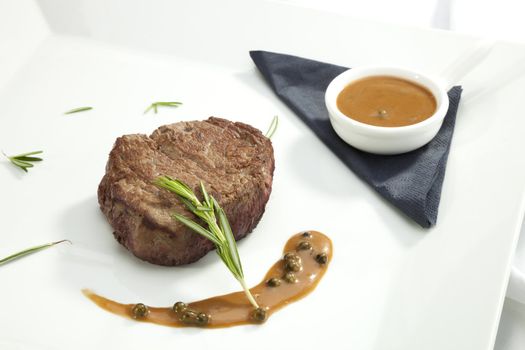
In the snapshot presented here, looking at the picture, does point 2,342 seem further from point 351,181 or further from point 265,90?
point 265,90

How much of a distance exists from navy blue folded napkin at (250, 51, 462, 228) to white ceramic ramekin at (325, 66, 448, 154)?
75mm

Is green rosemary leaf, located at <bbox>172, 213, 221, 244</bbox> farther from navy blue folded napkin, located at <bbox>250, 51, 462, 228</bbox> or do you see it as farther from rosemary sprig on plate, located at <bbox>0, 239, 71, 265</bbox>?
navy blue folded napkin, located at <bbox>250, 51, 462, 228</bbox>

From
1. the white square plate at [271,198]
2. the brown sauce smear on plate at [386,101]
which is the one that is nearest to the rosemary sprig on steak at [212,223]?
the white square plate at [271,198]

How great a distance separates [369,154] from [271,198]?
66 cm

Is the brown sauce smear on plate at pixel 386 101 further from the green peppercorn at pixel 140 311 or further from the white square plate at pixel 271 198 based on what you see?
the green peppercorn at pixel 140 311

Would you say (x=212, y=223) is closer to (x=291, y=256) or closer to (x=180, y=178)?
(x=180, y=178)

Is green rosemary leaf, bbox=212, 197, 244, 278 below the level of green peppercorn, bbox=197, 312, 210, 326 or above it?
above

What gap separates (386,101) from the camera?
14.6ft

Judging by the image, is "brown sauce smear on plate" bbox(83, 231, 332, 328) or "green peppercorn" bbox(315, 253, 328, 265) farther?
"green peppercorn" bbox(315, 253, 328, 265)

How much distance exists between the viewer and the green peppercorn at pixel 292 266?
3.76 metres

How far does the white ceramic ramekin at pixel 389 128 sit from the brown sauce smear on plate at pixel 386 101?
40 mm

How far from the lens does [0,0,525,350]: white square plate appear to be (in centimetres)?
354

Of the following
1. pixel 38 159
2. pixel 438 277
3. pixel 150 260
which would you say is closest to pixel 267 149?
pixel 150 260

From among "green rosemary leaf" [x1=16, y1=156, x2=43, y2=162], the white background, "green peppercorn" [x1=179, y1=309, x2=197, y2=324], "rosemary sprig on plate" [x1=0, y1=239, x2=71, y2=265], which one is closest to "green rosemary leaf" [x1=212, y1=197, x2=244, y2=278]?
"green peppercorn" [x1=179, y1=309, x2=197, y2=324]
